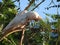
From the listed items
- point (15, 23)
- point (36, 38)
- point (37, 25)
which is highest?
point (15, 23)

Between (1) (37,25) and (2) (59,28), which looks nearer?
(2) (59,28)

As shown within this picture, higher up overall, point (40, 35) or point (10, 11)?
point (10, 11)

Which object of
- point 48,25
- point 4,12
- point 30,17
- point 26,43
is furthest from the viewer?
point 4,12

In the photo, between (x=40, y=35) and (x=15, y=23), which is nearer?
(x=15, y=23)

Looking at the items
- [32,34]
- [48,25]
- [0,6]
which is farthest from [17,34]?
[48,25]

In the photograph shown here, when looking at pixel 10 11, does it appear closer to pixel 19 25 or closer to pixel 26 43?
pixel 26 43

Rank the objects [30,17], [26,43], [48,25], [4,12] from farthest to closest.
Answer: [4,12], [26,43], [48,25], [30,17]

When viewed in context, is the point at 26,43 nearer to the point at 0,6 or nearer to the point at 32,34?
the point at 32,34

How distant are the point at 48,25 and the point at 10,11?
0.37 meters

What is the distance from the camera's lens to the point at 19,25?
0.92m

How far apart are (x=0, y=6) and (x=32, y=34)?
0.27 m

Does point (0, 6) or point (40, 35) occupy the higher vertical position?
point (0, 6)

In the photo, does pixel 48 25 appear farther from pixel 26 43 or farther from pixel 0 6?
pixel 0 6

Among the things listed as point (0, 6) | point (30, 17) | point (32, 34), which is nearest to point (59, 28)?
point (30, 17)
